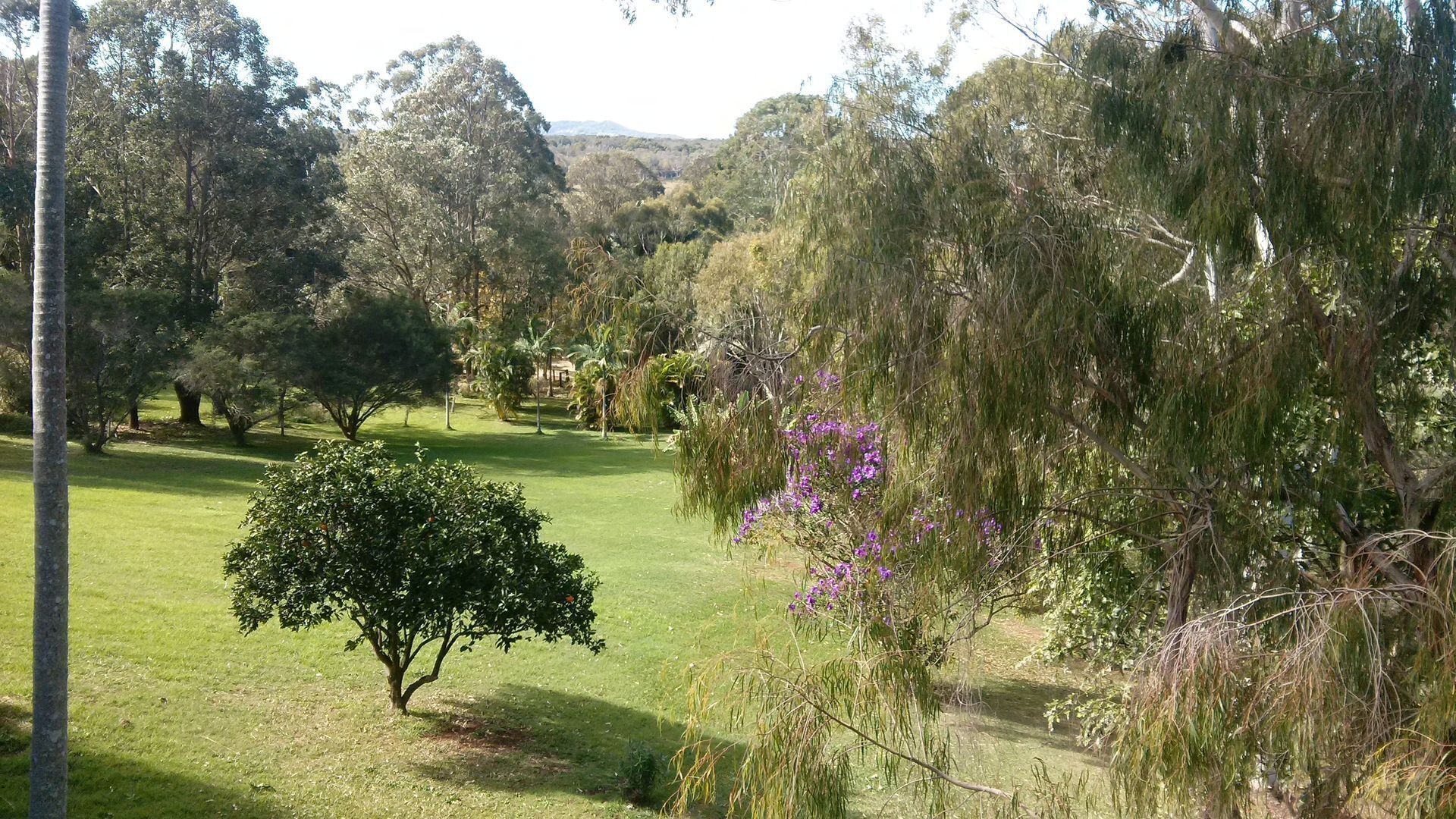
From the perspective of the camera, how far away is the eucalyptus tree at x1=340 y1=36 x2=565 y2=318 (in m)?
37.7

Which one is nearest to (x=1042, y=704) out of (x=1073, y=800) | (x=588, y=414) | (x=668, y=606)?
(x=668, y=606)

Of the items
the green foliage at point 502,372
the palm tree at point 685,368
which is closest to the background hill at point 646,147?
the green foliage at point 502,372

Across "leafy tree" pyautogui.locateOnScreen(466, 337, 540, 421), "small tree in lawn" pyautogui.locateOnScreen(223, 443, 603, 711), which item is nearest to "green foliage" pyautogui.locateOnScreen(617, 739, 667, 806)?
"small tree in lawn" pyautogui.locateOnScreen(223, 443, 603, 711)

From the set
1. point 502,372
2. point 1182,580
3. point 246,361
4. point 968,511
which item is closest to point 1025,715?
point 1182,580

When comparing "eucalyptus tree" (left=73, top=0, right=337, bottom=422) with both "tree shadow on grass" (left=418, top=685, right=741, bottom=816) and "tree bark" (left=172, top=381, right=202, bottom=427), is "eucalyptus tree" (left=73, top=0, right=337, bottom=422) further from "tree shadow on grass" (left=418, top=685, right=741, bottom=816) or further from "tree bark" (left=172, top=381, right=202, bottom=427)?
"tree shadow on grass" (left=418, top=685, right=741, bottom=816)

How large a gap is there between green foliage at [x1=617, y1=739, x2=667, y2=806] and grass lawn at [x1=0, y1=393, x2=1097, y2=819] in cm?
11

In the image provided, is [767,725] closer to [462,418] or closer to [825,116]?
[825,116]

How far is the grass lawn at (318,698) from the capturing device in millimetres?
7477

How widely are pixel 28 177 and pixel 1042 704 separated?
21.1 m

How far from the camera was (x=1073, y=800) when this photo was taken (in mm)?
4898

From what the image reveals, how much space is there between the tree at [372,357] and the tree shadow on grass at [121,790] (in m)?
18.9

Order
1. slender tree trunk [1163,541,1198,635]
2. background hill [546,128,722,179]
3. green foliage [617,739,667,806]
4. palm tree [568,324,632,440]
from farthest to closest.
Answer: background hill [546,128,722,179] < palm tree [568,324,632,440] < green foliage [617,739,667,806] < slender tree trunk [1163,541,1198,635]

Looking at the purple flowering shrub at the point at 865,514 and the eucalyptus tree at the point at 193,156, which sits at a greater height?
the eucalyptus tree at the point at 193,156

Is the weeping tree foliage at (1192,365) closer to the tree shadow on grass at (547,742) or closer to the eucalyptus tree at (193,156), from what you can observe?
the tree shadow on grass at (547,742)
